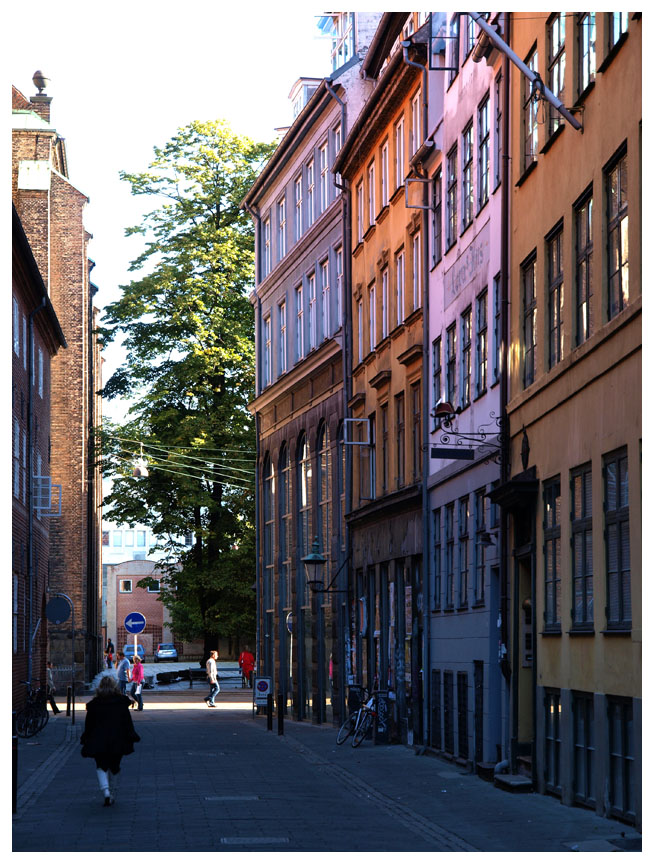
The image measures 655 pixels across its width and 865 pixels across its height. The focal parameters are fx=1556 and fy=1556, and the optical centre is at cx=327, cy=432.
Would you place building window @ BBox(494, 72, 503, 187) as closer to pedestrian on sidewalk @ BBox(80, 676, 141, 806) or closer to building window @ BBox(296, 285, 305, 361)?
pedestrian on sidewalk @ BBox(80, 676, 141, 806)

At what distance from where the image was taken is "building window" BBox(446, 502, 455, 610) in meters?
26.2

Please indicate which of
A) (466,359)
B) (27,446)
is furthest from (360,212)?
(27,446)

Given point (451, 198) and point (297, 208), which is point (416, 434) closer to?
point (451, 198)

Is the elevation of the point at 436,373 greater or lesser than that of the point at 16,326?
lesser

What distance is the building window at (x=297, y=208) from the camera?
139 feet

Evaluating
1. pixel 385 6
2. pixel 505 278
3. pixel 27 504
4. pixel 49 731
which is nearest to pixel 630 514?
pixel 385 6

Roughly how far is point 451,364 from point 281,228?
758 inches

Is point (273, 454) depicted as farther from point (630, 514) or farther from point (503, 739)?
point (630, 514)

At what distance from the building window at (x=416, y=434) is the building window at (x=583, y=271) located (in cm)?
1122

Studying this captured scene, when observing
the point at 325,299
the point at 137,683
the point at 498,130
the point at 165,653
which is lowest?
the point at 165,653

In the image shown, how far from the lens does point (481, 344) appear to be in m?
24.3

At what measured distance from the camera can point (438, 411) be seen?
23.1m

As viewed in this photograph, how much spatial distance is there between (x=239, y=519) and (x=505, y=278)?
3138 centimetres

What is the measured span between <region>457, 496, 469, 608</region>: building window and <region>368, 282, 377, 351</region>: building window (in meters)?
9.15
